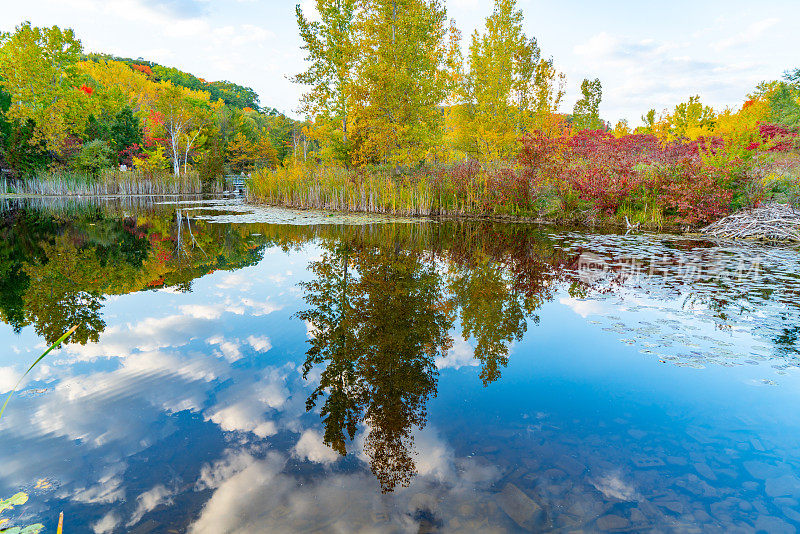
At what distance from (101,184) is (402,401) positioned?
37.7 m

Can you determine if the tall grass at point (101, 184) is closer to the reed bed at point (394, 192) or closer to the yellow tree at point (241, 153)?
the yellow tree at point (241, 153)

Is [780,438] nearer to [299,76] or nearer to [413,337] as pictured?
[413,337]

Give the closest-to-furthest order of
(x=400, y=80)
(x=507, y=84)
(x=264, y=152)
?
(x=400, y=80), (x=507, y=84), (x=264, y=152)

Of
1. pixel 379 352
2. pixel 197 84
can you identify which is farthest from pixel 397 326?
pixel 197 84

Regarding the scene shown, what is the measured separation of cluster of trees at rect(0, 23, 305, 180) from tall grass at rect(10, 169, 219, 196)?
1008 millimetres

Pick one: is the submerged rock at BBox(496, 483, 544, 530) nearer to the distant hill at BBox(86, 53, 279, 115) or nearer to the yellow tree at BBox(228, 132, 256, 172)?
the yellow tree at BBox(228, 132, 256, 172)

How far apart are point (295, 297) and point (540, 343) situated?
11.4ft

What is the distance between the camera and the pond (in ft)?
6.79

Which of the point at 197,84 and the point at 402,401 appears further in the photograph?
the point at 197,84

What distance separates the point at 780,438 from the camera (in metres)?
2.66

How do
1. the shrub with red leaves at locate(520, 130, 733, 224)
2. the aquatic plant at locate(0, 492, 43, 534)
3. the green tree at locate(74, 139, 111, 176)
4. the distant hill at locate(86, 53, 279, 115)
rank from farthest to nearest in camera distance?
the distant hill at locate(86, 53, 279, 115), the green tree at locate(74, 139, 111, 176), the shrub with red leaves at locate(520, 130, 733, 224), the aquatic plant at locate(0, 492, 43, 534)

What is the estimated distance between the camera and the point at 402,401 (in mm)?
3062

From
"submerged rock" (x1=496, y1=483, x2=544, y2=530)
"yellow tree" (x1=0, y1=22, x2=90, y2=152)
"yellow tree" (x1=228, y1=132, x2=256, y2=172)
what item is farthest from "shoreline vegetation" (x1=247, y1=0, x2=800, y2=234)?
"yellow tree" (x1=228, y1=132, x2=256, y2=172)

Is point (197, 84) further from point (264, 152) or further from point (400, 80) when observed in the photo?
point (400, 80)
